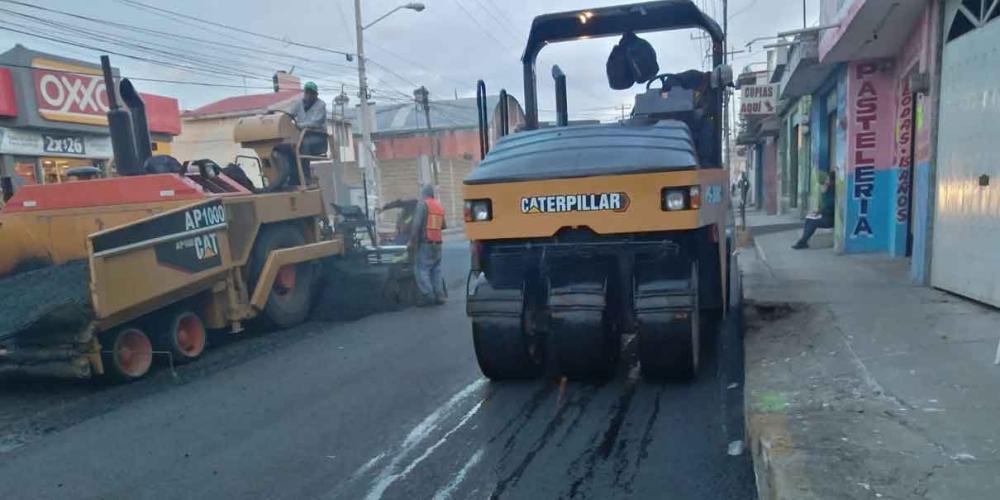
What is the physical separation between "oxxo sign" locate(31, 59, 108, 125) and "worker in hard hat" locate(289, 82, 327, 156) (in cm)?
1235

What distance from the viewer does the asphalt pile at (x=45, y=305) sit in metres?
5.29

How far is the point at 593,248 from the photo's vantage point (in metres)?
4.99

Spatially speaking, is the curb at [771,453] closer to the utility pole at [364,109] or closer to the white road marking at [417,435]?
the white road marking at [417,435]

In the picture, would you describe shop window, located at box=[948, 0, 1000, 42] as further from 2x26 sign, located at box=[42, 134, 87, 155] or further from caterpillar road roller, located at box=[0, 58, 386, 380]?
2x26 sign, located at box=[42, 134, 87, 155]

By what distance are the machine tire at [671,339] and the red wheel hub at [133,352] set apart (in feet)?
14.1

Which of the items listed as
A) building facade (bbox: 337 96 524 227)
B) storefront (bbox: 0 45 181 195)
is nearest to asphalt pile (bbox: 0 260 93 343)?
storefront (bbox: 0 45 181 195)

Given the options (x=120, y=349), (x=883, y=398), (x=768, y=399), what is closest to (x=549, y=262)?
(x=768, y=399)

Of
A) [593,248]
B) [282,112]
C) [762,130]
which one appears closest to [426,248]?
[282,112]

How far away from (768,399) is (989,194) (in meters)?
3.21

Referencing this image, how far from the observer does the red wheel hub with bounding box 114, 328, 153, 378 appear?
5980 mm

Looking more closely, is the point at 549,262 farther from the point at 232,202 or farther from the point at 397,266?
the point at 397,266

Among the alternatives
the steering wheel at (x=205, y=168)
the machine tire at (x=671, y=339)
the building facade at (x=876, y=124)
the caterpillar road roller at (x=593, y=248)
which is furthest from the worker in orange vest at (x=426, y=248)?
the building facade at (x=876, y=124)

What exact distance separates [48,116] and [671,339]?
1845 cm

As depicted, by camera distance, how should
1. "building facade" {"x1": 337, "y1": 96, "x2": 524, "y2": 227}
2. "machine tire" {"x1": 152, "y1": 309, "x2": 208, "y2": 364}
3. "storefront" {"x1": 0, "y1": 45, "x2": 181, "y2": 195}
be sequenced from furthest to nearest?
1. "building facade" {"x1": 337, "y1": 96, "x2": 524, "y2": 227}
2. "storefront" {"x1": 0, "y1": 45, "x2": 181, "y2": 195}
3. "machine tire" {"x1": 152, "y1": 309, "x2": 208, "y2": 364}
